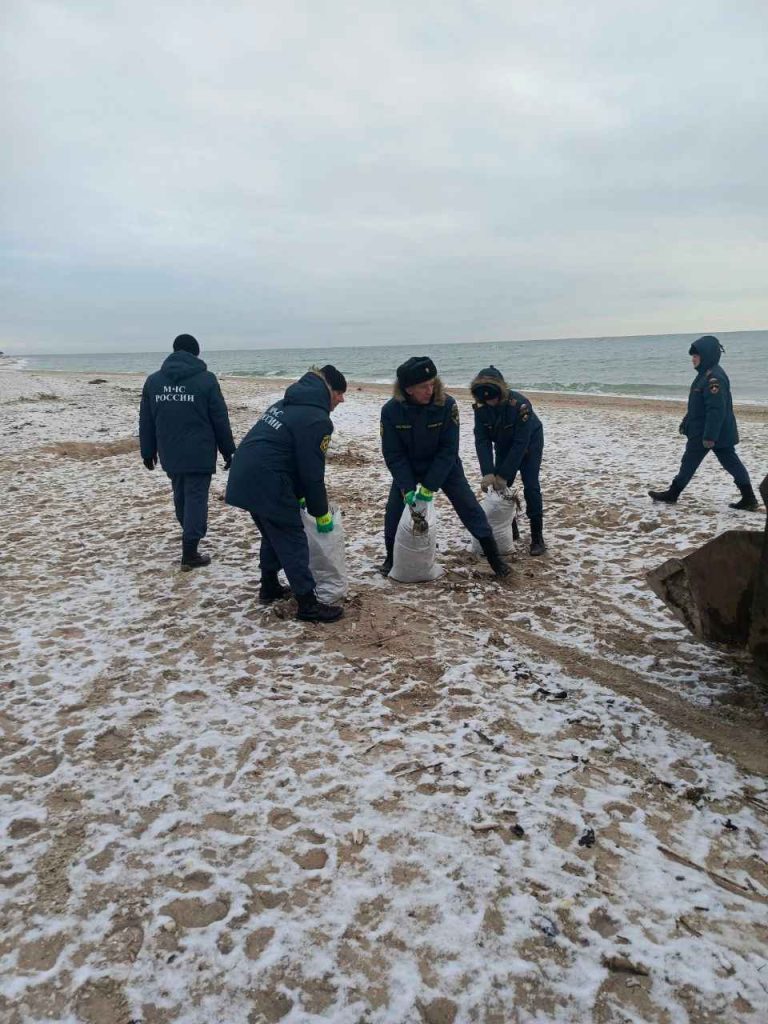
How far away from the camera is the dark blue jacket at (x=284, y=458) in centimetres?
428

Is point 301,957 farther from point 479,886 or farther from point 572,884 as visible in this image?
point 572,884

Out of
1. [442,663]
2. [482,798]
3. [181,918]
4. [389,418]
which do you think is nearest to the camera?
[181,918]

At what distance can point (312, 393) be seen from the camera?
439cm

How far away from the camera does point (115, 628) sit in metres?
4.52

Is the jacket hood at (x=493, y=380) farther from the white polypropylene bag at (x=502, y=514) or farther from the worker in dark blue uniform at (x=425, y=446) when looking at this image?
the white polypropylene bag at (x=502, y=514)

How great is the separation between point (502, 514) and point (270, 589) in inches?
98.7

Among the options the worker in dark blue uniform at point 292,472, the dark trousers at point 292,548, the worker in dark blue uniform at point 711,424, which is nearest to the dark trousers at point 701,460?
the worker in dark blue uniform at point 711,424

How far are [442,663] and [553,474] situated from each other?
633 cm

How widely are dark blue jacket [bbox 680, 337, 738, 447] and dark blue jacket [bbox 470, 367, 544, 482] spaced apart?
259 cm

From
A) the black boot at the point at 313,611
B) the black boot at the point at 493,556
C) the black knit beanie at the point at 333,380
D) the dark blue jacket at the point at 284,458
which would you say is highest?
the black knit beanie at the point at 333,380

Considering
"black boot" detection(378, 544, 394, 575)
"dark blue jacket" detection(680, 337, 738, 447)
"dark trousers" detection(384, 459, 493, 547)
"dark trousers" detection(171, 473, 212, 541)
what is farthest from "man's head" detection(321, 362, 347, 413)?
"dark blue jacket" detection(680, 337, 738, 447)

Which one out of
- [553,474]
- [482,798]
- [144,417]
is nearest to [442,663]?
[482,798]

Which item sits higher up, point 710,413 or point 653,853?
point 710,413

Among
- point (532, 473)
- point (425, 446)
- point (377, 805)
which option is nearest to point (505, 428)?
point (532, 473)
